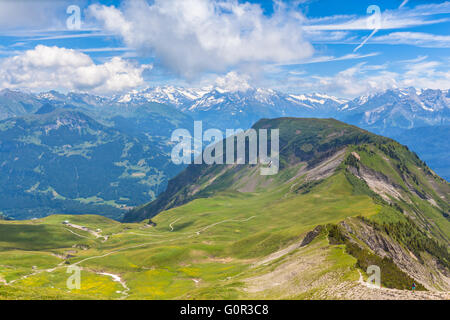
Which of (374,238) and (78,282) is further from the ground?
(374,238)

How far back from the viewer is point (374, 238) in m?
Answer: 143

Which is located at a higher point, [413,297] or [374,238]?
[374,238]

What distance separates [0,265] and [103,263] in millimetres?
42884

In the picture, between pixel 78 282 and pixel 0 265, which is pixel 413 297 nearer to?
pixel 78 282

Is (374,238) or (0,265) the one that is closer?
(374,238)
